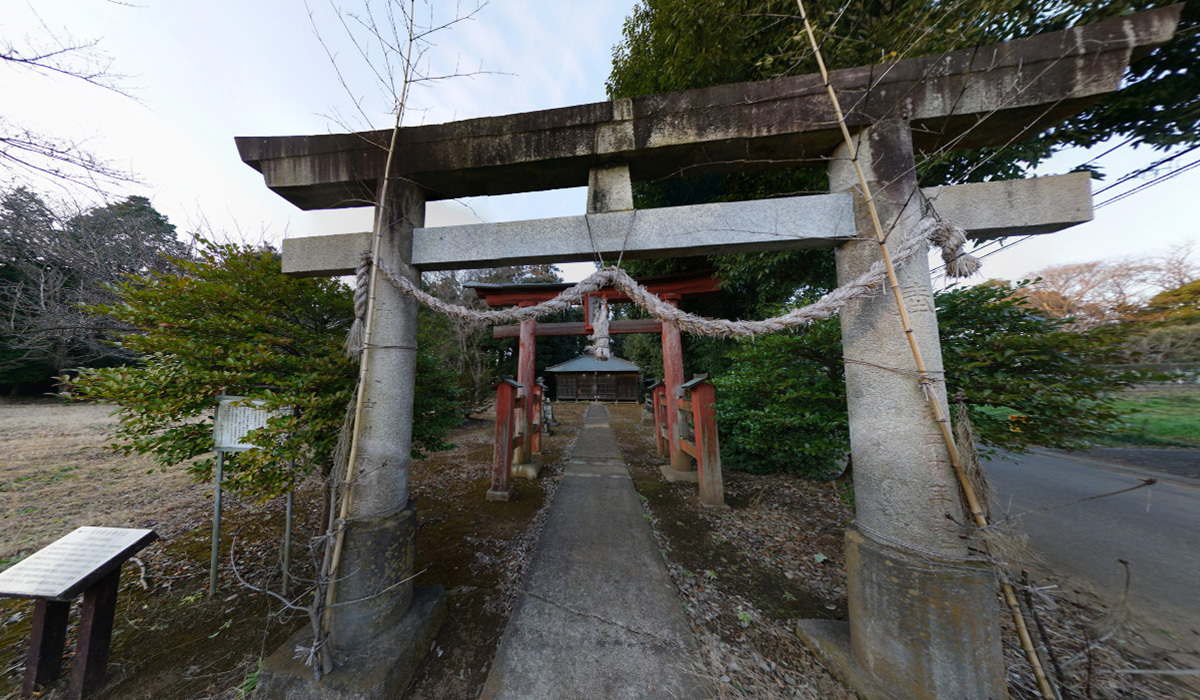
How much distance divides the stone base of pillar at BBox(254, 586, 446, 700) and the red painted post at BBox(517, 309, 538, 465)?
3.85 meters

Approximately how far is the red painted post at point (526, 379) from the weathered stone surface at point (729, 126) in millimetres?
3798

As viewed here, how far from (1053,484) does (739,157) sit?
953cm

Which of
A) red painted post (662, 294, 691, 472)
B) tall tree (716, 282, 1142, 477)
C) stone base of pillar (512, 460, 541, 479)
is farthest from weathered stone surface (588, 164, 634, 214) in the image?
stone base of pillar (512, 460, 541, 479)

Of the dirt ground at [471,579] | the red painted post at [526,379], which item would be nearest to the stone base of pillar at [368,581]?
the dirt ground at [471,579]

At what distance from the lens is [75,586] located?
6.29 ft

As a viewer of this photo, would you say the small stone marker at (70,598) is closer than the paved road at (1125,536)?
Yes

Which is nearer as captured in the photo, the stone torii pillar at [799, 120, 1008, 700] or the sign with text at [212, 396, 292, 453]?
the stone torii pillar at [799, 120, 1008, 700]

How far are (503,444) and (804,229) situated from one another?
173 inches

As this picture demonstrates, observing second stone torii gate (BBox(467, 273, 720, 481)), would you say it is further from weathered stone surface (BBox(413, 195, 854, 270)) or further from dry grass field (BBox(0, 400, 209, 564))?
dry grass field (BBox(0, 400, 209, 564))

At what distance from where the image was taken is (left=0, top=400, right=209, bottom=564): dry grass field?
391 cm

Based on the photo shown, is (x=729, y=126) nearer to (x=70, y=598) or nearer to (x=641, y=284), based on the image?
(x=641, y=284)

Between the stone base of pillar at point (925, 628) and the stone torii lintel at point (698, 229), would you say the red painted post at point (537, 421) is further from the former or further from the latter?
the stone base of pillar at point (925, 628)

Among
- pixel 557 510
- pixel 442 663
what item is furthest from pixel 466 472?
pixel 442 663

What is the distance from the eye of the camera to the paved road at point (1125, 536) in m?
3.00
